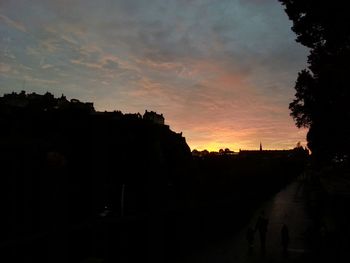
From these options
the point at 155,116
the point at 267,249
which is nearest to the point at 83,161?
the point at 155,116

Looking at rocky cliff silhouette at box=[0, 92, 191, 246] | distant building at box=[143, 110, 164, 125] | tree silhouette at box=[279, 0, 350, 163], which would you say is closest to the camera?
rocky cliff silhouette at box=[0, 92, 191, 246]

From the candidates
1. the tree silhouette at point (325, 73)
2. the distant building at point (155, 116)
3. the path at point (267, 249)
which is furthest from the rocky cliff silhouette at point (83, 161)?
the tree silhouette at point (325, 73)

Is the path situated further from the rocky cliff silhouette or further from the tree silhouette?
the tree silhouette

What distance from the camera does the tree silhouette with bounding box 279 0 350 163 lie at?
2114cm

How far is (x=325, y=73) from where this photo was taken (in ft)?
70.6

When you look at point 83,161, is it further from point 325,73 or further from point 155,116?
point 325,73

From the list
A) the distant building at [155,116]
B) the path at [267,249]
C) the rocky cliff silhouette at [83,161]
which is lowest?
the path at [267,249]

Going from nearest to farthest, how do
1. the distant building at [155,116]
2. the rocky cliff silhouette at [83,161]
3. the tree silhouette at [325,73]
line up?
the rocky cliff silhouette at [83,161]
the tree silhouette at [325,73]
the distant building at [155,116]

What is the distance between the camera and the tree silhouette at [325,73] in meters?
21.1

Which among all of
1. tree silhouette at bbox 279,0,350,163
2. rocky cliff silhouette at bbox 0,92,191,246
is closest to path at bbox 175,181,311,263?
rocky cliff silhouette at bbox 0,92,191,246

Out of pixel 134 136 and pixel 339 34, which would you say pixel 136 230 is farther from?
pixel 339 34

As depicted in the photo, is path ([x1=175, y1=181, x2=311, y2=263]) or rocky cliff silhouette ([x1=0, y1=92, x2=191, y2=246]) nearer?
rocky cliff silhouette ([x1=0, y1=92, x2=191, y2=246])

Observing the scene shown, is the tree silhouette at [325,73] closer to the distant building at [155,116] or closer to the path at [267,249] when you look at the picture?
the path at [267,249]

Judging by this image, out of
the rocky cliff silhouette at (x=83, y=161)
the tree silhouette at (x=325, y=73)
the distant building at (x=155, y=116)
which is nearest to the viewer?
the rocky cliff silhouette at (x=83, y=161)
